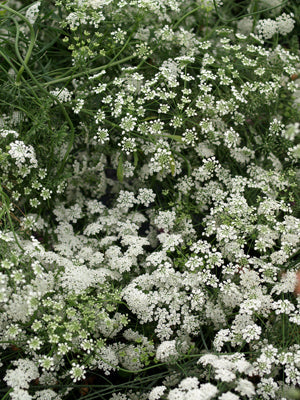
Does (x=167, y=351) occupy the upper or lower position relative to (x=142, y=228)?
lower

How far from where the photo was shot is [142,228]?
2.48 m

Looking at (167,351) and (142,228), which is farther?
(142,228)

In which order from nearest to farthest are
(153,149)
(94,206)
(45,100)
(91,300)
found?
1. (91,300)
2. (45,100)
3. (153,149)
4. (94,206)

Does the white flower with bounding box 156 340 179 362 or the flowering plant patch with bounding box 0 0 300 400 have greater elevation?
the flowering plant patch with bounding box 0 0 300 400

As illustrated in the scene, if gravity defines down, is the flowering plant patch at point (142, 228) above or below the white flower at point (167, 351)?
above

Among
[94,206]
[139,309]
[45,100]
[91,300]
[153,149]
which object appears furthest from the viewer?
[94,206]

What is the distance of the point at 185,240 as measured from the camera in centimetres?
216

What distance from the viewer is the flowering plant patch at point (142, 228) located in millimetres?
1686

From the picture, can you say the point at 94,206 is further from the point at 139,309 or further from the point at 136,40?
the point at 136,40

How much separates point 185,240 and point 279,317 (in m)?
0.55

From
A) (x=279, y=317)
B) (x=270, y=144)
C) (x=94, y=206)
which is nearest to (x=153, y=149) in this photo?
(x=94, y=206)

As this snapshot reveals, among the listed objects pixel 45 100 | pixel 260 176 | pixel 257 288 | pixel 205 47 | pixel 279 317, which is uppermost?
pixel 205 47

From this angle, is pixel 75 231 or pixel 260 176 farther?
pixel 75 231

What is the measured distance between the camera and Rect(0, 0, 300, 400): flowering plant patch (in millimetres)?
1686
